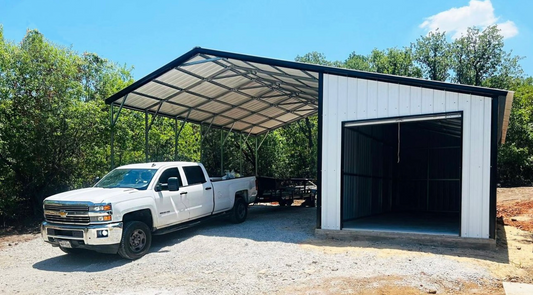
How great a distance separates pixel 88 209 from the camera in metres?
7.77

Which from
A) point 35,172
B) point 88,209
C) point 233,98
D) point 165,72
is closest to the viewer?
point 88,209

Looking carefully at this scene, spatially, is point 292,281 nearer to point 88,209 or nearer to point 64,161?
point 88,209

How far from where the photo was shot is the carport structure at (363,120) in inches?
349

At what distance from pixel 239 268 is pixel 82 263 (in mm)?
3436

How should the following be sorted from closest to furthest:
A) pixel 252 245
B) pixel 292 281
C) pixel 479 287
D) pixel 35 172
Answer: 1. pixel 479 287
2. pixel 292 281
3. pixel 252 245
4. pixel 35 172

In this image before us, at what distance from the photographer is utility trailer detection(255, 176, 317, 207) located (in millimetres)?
15064

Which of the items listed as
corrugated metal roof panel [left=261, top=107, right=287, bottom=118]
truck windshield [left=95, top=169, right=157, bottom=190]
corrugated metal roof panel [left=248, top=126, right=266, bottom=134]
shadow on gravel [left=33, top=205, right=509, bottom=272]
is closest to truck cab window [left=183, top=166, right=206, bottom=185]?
truck windshield [left=95, top=169, right=157, bottom=190]

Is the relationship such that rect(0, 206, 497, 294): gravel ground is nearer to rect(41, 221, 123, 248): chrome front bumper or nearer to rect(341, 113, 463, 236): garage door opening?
rect(41, 221, 123, 248): chrome front bumper

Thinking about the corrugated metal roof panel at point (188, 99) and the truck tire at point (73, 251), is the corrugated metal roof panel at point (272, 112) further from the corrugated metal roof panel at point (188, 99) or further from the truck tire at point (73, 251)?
the truck tire at point (73, 251)

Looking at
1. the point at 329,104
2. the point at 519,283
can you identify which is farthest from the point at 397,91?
the point at 519,283

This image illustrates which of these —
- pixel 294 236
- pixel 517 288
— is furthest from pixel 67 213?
pixel 517 288

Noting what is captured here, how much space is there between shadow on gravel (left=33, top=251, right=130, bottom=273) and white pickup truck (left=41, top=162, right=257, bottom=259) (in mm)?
240

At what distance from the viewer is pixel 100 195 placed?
822cm

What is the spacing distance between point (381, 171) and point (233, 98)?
710 cm
